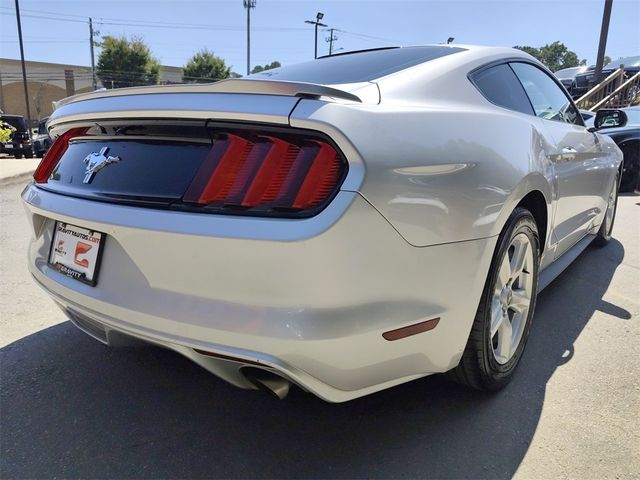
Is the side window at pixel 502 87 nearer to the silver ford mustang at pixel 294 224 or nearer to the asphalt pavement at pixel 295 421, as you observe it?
the silver ford mustang at pixel 294 224

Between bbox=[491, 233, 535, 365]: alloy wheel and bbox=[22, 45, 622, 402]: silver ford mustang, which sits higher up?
bbox=[22, 45, 622, 402]: silver ford mustang

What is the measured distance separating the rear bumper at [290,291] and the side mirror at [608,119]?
2.98 meters

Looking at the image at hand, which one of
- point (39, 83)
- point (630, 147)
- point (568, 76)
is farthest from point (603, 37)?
point (39, 83)

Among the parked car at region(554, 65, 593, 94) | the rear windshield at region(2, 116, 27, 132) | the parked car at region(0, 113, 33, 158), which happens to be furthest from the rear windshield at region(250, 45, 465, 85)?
the rear windshield at region(2, 116, 27, 132)

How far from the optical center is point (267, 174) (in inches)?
60.4

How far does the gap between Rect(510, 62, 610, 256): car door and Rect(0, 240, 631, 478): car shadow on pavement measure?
92 centimetres

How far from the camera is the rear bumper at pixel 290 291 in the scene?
1.46 m

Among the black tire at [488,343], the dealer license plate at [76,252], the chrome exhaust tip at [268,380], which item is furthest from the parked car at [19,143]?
the black tire at [488,343]

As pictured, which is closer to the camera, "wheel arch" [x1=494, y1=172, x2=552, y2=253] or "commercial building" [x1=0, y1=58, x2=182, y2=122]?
"wheel arch" [x1=494, y1=172, x2=552, y2=253]

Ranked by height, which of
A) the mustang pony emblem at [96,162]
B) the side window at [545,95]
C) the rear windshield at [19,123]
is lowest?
the rear windshield at [19,123]

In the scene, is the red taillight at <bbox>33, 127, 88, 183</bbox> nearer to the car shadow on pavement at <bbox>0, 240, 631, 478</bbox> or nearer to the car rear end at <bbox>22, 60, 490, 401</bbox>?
the car rear end at <bbox>22, 60, 490, 401</bbox>

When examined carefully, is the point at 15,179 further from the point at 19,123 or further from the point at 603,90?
the point at 603,90

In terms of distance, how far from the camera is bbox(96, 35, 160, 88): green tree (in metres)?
45.2

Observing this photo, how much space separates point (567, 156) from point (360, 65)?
1.33 m
